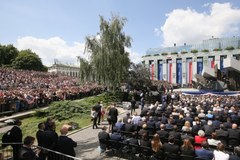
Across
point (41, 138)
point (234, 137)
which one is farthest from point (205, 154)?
point (41, 138)

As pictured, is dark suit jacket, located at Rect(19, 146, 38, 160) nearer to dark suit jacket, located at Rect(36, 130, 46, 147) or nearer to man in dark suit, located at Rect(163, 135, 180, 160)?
dark suit jacket, located at Rect(36, 130, 46, 147)

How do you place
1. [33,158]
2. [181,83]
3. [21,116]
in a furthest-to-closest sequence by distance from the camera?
[181,83]
[21,116]
[33,158]

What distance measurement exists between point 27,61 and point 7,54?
6705mm

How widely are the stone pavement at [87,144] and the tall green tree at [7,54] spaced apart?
73.1m

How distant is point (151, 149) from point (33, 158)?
13.3ft

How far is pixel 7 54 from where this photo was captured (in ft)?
267

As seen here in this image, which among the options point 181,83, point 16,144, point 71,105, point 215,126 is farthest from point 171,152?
point 181,83

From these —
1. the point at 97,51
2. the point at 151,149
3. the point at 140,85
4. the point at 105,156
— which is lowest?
the point at 105,156

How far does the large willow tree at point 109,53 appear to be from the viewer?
91.2ft

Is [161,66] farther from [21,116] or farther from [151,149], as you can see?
[151,149]

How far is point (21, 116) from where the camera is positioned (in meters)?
19.9

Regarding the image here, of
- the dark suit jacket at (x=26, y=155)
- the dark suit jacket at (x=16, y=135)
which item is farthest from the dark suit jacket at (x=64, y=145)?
the dark suit jacket at (x=16, y=135)

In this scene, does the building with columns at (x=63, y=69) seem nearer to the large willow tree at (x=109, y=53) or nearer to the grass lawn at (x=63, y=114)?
the large willow tree at (x=109, y=53)

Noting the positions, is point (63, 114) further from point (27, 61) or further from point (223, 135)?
point (27, 61)
